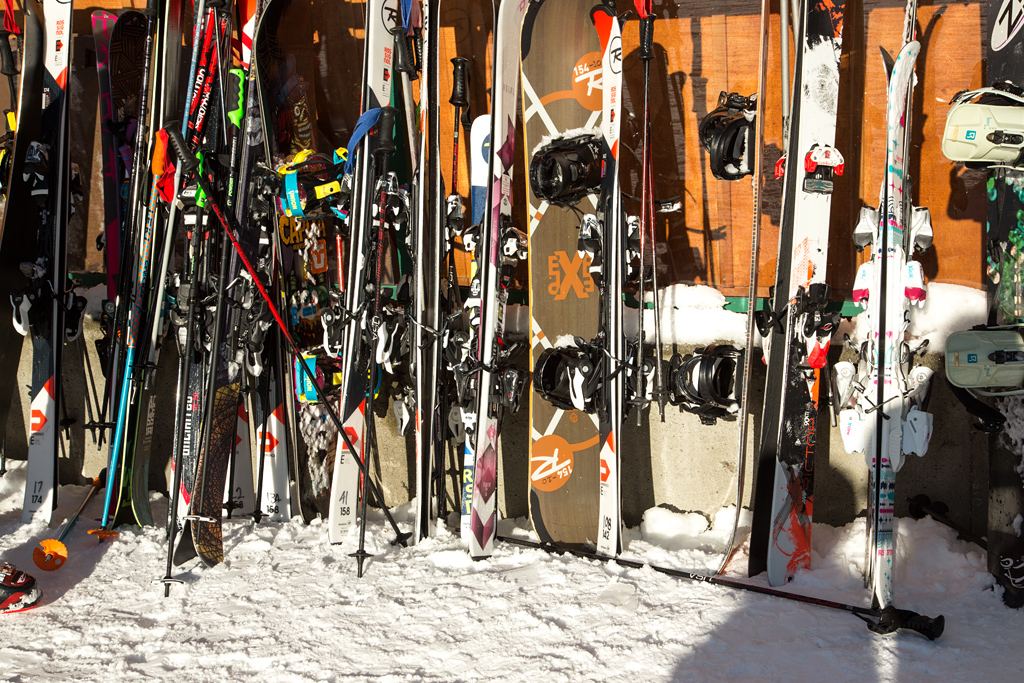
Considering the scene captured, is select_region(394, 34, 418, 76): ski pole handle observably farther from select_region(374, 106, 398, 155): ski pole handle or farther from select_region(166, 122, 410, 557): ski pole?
select_region(166, 122, 410, 557): ski pole

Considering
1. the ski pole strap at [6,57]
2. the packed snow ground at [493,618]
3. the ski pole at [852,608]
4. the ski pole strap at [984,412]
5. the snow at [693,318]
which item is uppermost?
the ski pole strap at [6,57]

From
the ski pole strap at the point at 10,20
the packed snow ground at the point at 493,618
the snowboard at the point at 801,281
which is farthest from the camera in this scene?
the ski pole strap at the point at 10,20

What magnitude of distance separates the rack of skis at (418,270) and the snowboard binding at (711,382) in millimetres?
11

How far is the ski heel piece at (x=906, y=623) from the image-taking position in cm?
222

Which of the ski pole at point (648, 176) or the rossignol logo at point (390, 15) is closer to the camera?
the ski pole at point (648, 176)

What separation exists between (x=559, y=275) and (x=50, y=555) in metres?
2.45

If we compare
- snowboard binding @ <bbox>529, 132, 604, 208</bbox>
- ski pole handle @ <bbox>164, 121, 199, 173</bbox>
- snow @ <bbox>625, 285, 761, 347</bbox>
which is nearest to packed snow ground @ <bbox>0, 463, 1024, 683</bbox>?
snow @ <bbox>625, 285, 761, 347</bbox>

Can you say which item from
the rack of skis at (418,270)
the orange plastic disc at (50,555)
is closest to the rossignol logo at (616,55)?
the rack of skis at (418,270)

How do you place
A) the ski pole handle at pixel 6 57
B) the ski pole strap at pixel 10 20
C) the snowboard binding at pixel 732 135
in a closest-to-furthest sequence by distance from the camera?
the snowboard binding at pixel 732 135 < the ski pole handle at pixel 6 57 < the ski pole strap at pixel 10 20

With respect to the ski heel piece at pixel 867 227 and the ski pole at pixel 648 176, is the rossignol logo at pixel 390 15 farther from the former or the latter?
the ski heel piece at pixel 867 227

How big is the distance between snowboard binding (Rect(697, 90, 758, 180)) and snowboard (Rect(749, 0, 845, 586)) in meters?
0.16

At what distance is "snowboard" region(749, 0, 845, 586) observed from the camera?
104 inches

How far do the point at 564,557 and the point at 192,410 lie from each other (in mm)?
1888

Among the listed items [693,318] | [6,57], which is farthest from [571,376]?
[6,57]
